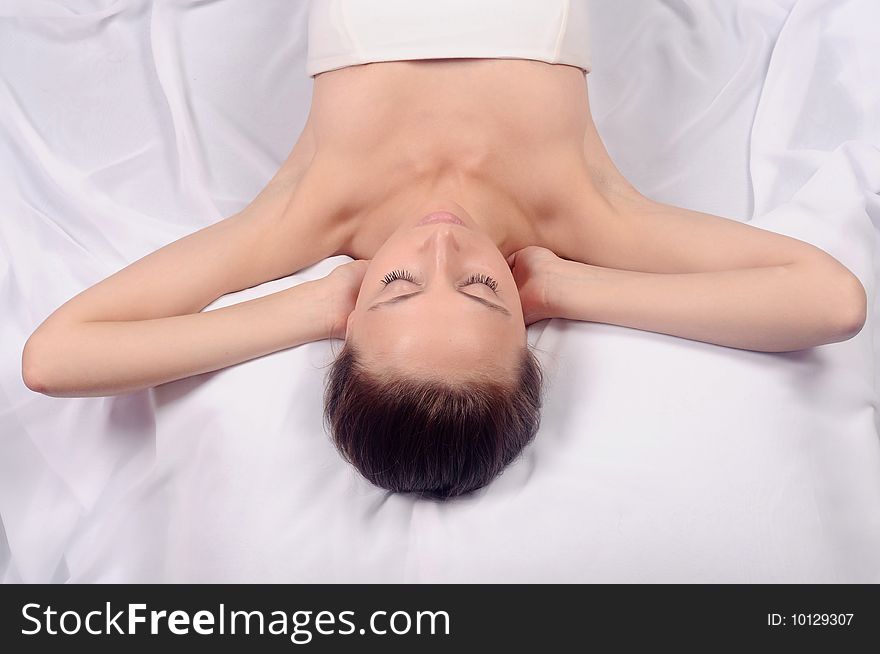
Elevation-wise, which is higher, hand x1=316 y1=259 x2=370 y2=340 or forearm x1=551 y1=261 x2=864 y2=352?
hand x1=316 y1=259 x2=370 y2=340

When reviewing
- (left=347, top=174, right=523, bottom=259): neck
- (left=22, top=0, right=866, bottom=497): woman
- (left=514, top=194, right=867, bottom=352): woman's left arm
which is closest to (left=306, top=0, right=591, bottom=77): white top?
(left=22, top=0, right=866, bottom=497): woman

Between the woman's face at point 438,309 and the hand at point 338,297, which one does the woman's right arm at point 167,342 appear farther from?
the woman's face at point 438,309

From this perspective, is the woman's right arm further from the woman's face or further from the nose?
the nose

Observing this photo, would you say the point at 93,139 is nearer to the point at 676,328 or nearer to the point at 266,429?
the point at 266,429

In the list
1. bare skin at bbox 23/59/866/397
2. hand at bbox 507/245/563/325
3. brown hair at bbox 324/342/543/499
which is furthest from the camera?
hand at bbox 507/245/563/325

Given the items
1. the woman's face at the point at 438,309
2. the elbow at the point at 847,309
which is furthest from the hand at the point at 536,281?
the elbow at the point at 847,309

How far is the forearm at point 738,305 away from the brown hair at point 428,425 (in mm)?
270

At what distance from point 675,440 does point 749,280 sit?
1.10 ft

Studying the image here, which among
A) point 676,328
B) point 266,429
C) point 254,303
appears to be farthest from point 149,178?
point 676,328

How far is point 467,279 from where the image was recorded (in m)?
1.71

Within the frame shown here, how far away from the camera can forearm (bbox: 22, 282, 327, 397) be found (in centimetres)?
184

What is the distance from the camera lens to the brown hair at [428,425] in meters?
1.61

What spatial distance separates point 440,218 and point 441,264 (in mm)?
187

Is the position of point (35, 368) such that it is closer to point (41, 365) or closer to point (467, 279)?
point (41, 365)
